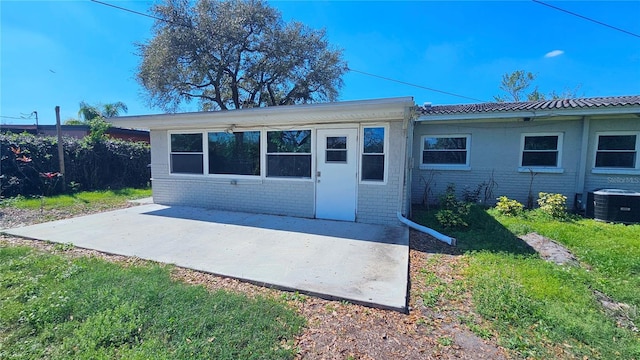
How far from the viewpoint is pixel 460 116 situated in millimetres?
8391

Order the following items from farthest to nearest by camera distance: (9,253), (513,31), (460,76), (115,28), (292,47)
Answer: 1. (460,76)
2. (292,47)
3. (513,31)
4. (115,28)
5. (9,253)

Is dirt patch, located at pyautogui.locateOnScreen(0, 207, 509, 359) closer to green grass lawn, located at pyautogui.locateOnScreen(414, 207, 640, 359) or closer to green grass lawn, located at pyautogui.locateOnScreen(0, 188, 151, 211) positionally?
green grass lawn, located at pyautogui.locateOnScreen(414, 207, 640, 359)

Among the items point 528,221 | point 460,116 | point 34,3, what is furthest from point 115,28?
point 528,221

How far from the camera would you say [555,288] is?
3393 millimetres

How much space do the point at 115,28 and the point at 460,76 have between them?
68.9 feet

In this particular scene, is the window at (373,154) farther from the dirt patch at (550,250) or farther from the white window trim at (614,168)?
the white window trim at (614,168)

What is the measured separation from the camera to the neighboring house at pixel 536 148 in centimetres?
770

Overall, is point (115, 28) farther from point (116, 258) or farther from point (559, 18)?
point (559, 18)

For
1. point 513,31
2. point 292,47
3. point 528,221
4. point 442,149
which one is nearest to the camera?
point 528,221

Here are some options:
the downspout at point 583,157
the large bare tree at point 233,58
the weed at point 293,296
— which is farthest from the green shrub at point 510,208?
the large bare tree at point 233,58

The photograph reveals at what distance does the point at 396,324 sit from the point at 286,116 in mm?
4642

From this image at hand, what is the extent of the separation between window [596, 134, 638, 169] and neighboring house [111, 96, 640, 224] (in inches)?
0.9

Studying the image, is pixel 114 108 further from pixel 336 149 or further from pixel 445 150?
pixel 445 150

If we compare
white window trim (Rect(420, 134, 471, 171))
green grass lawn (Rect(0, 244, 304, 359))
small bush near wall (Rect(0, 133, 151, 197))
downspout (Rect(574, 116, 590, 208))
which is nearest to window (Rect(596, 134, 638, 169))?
downspout (Rect(574, 116, 590, 208))
